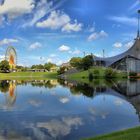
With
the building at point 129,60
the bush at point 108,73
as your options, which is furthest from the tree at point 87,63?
the bush at point 108,73

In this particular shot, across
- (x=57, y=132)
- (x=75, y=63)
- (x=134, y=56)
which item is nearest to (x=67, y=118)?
(x=57, y=132)

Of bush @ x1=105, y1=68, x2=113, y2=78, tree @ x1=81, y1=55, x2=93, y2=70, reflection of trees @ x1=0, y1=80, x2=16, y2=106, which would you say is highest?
tree @ x1=81, y1=55, x2=93, y2=70

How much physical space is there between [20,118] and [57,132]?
559 centimetres

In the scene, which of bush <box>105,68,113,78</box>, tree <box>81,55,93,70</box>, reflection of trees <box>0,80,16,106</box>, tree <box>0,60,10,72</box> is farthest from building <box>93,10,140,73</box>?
reflection of trees <box>0,80,16,106</box>

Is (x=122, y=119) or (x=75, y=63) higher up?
(x=75, y=63)

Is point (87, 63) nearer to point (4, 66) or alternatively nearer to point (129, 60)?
point (129, 60)

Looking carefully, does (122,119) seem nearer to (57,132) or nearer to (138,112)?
(138,112)

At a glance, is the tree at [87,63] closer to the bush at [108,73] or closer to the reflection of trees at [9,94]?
the bush at [108,73]

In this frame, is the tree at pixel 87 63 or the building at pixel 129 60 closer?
the building at pixel 129 60

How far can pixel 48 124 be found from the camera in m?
20.0

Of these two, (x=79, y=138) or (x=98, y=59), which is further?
(x=98, y=59)

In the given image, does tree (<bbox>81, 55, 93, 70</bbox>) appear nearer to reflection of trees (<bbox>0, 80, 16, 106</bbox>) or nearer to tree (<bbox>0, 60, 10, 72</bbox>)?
tree (<bbox>0, 60, 10, 72</bbox>)

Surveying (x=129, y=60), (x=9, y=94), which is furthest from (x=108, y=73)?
(x=9, y=94)

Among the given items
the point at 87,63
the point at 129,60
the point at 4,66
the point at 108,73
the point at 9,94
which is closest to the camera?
the point at 9,94
